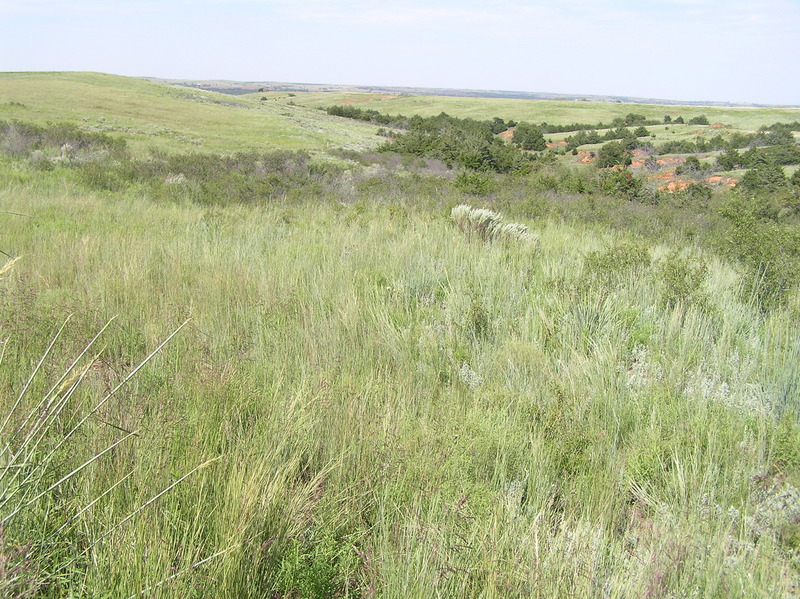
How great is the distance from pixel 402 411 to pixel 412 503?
0.68 meters

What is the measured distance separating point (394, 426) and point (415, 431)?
4.5 inches

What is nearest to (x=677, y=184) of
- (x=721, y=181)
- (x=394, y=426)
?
(x=721, y=181)

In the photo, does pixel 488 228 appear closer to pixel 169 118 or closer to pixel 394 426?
pixel 394 426

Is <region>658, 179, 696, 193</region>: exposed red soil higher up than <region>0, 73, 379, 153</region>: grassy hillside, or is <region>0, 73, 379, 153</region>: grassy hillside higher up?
<region>0, 73, 379, 153</region>: grassy hillside

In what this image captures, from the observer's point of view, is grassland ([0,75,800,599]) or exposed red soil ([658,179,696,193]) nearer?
grassland ([0,75,800,599])

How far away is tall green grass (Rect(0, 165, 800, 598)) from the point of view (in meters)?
1.75

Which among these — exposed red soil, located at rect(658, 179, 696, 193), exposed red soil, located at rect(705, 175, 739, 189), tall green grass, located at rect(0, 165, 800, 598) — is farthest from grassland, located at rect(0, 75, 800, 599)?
exposed red soil, located at rect(705, 175, 739, 189)

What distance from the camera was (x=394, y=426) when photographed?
259 centimetres

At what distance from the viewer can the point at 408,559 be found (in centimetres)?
170

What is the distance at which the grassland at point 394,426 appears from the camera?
5.66ft

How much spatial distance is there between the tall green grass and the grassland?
0.02 m

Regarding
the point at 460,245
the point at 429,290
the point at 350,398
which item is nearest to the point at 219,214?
the point at 460,245

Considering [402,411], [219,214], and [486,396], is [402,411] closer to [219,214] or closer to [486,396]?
[486,396]

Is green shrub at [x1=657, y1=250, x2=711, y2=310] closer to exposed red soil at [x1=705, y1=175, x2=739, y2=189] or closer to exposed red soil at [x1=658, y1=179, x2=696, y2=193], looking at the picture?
exposed red soil at [x1=658, y1=179, x2=696, y2=193]
